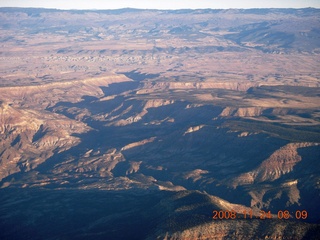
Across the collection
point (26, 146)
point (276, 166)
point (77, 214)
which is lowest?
point (26, 146)

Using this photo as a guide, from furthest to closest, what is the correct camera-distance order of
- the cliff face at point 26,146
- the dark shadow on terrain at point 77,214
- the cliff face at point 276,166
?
the cliff face at point 26,146 → the cliff face at point 276,166 → the dark shadow on terrain at point 77,214

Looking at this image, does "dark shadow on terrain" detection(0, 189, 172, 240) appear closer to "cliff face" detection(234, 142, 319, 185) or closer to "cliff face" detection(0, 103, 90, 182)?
"cliff face" detection(0, 103, 90, 182)

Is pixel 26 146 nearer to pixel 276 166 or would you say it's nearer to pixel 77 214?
pixel 77 214

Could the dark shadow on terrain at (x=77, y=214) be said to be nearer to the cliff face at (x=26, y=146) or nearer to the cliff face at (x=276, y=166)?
the cliff face at (x=26, y=146)

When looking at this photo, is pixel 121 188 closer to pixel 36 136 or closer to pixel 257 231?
pixel 257 231

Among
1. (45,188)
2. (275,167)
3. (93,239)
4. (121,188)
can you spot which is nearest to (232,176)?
(275,167)

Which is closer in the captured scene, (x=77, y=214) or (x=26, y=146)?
(x=77, y=214)

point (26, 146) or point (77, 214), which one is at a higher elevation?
point (77, 214)

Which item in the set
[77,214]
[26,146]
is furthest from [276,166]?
[26,146]

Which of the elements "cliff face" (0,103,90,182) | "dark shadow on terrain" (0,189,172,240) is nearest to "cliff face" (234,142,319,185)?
"dark shadow on terrain" (0,189,172,240)

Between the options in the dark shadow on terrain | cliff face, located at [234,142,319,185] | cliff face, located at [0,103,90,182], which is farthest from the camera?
cliff face, located at [0,103,90,182]


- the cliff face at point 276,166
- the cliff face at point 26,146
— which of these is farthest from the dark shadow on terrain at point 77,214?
the cliff face at point 276,166
